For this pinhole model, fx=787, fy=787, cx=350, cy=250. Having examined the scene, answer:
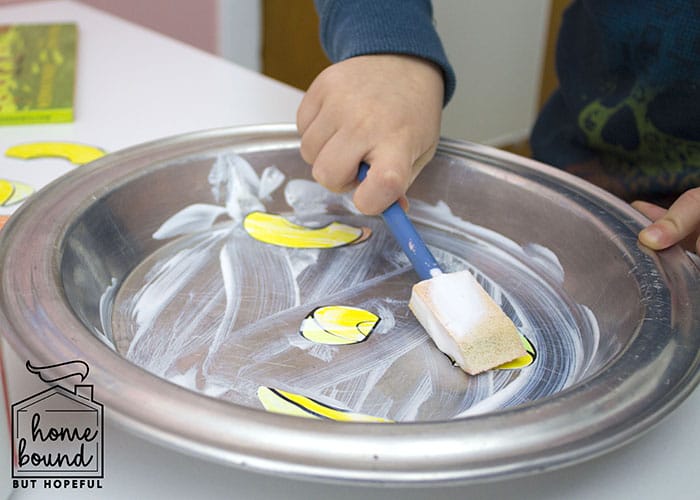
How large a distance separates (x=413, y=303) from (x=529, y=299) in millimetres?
94

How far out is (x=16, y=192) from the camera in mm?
598

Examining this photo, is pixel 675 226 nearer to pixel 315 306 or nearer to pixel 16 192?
pixel 315 306

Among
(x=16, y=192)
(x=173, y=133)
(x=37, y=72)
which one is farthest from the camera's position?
(x=37, y=72)

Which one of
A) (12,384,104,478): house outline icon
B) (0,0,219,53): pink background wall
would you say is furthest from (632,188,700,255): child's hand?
(0,0,219,53): pink background wall

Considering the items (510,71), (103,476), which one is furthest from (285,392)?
(510,71)

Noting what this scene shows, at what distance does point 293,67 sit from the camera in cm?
167

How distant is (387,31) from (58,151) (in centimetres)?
29

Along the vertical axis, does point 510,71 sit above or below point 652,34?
below

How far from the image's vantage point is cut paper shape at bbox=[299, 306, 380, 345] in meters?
0.48

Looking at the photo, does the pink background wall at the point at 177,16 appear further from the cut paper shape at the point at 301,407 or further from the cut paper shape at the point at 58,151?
the cut paper shape at the point at 301,407

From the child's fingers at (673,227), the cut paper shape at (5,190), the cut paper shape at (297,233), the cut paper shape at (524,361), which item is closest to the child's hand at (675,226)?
the child's fingers at (673,227)

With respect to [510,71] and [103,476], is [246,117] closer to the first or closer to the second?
[103,476]

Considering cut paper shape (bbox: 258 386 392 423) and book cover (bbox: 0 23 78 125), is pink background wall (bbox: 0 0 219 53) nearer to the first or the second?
book cover (bbox: 0 23 78 125)

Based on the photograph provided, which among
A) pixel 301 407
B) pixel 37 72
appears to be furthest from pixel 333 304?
pixel 37 72
